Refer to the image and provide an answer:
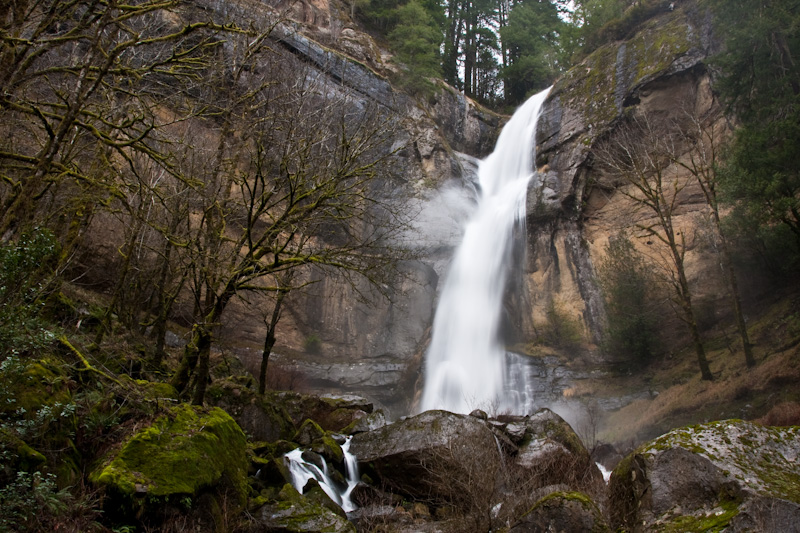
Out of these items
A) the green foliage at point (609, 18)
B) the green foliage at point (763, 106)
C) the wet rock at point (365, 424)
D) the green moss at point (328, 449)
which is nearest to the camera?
the green moss at point (328, 449)

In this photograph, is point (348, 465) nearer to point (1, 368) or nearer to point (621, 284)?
point (1, 368)

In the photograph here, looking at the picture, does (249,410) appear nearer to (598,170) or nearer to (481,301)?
(481,301)

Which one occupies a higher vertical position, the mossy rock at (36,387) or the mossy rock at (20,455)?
the mossy rock at (36,387)

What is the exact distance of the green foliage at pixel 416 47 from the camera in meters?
30.9

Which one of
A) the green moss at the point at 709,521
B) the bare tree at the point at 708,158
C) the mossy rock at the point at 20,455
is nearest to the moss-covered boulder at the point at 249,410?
the mossy rock at the point at 20,455

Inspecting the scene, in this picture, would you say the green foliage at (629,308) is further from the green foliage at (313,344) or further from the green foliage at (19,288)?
the green foliage at (19,288)

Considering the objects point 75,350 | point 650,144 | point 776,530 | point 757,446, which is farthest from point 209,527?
point 650,144

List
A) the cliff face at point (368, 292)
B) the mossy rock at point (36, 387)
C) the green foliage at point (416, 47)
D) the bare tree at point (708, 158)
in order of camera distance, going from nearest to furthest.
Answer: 1. the mossy rock at point (36, 387)
2. the bare tree at point (708, 158)
3. the cliff face at point (368, 292)
4. the green foliage at point (416, 47)

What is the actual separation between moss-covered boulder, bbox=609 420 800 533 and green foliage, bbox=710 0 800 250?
11.4 m

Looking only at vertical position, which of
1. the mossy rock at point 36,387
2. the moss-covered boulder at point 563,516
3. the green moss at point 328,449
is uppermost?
the mossy rock at point 36,387

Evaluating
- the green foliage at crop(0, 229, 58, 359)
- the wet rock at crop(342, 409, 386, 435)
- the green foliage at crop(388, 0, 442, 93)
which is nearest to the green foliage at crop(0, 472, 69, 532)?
the green foliage at crop(0, 229, 58, 359)

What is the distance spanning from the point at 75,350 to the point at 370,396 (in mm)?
18769

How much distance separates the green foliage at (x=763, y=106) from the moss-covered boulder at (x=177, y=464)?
52.5 feet

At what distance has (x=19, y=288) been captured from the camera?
451cm
